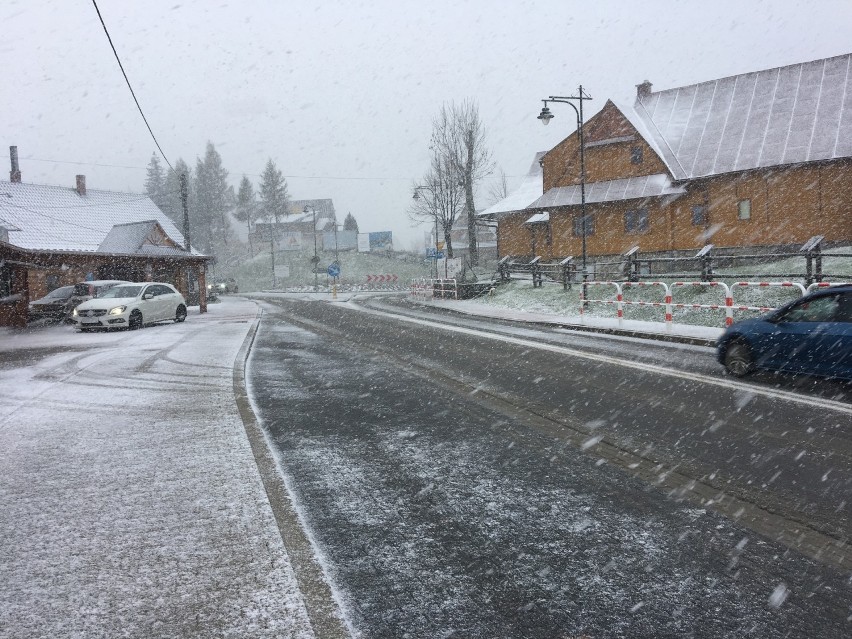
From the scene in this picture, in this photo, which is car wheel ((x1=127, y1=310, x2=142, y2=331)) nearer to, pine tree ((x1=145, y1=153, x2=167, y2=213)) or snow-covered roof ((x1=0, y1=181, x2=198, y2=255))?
snow-covered roof ((x1=0, y1=181, x2=198, y2=255))

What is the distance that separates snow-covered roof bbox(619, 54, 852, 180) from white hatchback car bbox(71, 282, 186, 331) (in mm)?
27118

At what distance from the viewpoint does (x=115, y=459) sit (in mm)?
5859

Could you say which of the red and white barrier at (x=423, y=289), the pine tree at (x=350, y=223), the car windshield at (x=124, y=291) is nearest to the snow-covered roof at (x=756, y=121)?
the red and white barrier at (x=423, y=289)

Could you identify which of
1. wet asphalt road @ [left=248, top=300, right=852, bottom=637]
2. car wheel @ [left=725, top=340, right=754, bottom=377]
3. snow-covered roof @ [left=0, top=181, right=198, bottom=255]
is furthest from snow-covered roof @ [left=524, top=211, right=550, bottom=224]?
wet asphalt road @ [left=248, top=300, right=852, bottom=637]

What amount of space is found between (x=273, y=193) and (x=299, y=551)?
4831 inches

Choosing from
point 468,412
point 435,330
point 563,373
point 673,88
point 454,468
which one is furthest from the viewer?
point 673,88

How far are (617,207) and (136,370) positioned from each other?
32917 mm

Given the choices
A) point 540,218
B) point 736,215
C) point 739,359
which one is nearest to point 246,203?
point 540,218

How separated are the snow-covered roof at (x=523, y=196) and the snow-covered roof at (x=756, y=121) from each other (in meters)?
9.72

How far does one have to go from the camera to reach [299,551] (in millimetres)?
3742

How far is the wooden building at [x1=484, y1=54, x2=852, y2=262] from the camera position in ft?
108

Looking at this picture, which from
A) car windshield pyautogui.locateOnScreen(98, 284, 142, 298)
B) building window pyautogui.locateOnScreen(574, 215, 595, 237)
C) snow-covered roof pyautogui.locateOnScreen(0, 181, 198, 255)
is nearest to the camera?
car windshield pyautogui.locateOnScreen(98, 284, 142, 298)

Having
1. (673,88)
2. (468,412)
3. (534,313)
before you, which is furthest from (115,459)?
(673,88)

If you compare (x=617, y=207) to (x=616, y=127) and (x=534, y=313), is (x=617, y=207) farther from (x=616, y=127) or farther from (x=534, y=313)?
(x=534, y=313)
